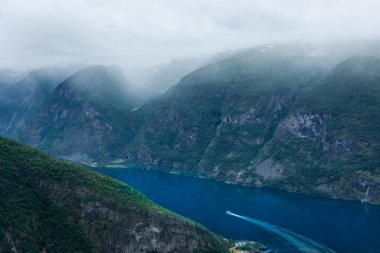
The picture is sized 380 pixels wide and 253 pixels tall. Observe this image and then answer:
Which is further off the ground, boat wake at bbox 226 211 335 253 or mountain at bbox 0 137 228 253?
mountain at bbox 0 137 228 253

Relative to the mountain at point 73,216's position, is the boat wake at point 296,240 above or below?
below

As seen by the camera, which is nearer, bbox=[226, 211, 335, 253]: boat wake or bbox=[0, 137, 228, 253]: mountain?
bbox=[0, 137, 228, 253]: mountain

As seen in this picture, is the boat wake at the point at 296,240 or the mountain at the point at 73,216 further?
the boat wake at the point at 296,240

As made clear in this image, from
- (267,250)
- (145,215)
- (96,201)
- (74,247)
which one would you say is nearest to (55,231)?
(74,247)

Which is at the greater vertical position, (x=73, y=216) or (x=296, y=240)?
(x=73, y=216)

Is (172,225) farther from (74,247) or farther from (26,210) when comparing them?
(26,210)
